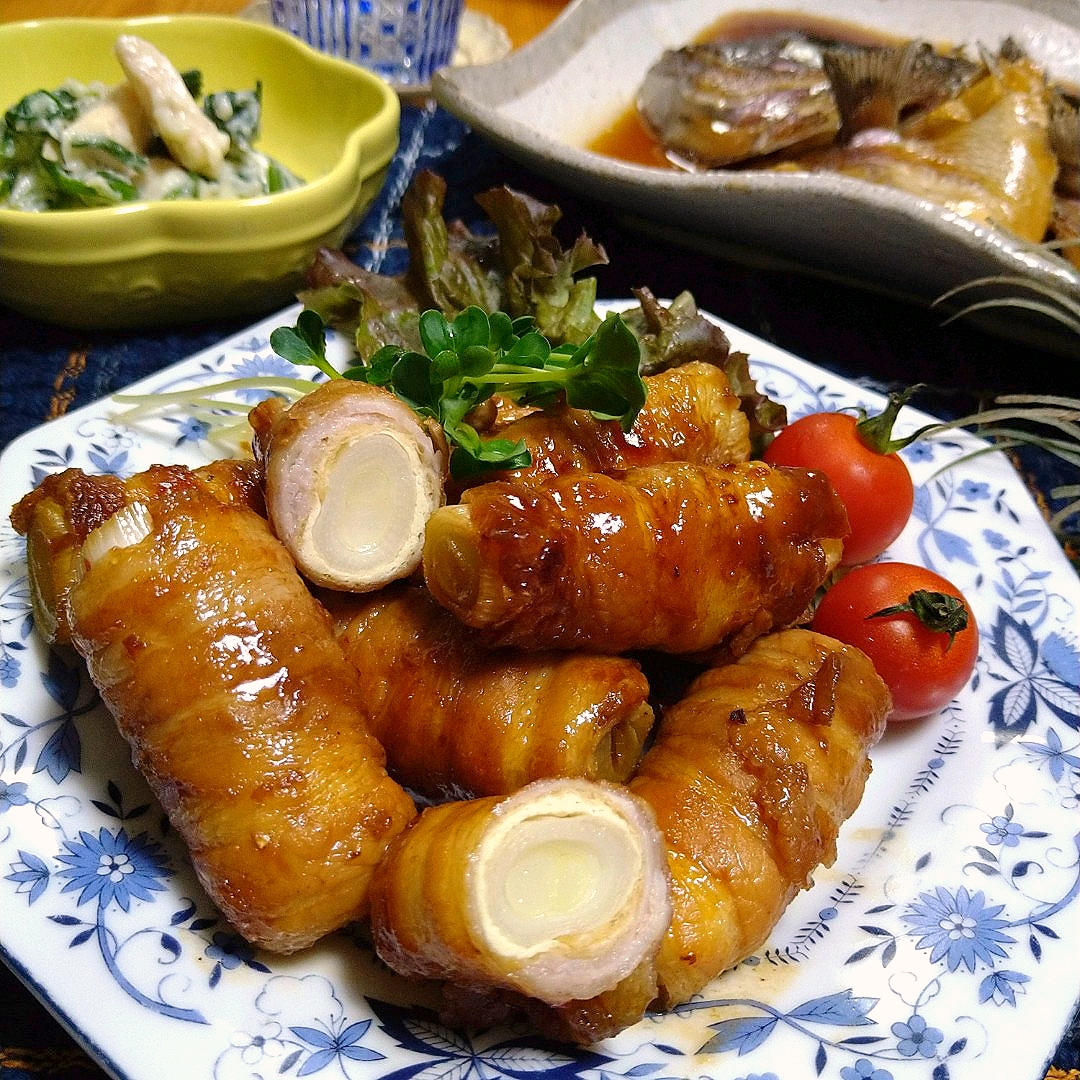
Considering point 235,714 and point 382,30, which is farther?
point 382,30

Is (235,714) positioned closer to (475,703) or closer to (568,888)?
(475,703)

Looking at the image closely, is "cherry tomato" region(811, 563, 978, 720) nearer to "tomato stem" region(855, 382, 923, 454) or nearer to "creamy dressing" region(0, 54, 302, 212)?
"tomato stem" region(855, 382, 923, 454)

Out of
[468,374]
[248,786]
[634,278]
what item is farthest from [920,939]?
[634,278]

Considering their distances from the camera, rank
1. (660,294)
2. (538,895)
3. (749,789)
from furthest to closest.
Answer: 1. (660,294)
2. (749,789)
3. (538,895)

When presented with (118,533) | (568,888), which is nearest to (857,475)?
(568,888)

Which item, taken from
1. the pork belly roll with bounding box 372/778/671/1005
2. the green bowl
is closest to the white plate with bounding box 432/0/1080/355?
the green bowl

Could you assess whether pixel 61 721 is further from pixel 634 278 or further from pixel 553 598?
pixel 634 278

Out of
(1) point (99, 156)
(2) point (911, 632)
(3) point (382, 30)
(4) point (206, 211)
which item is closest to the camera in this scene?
(2) point (911, 632)
